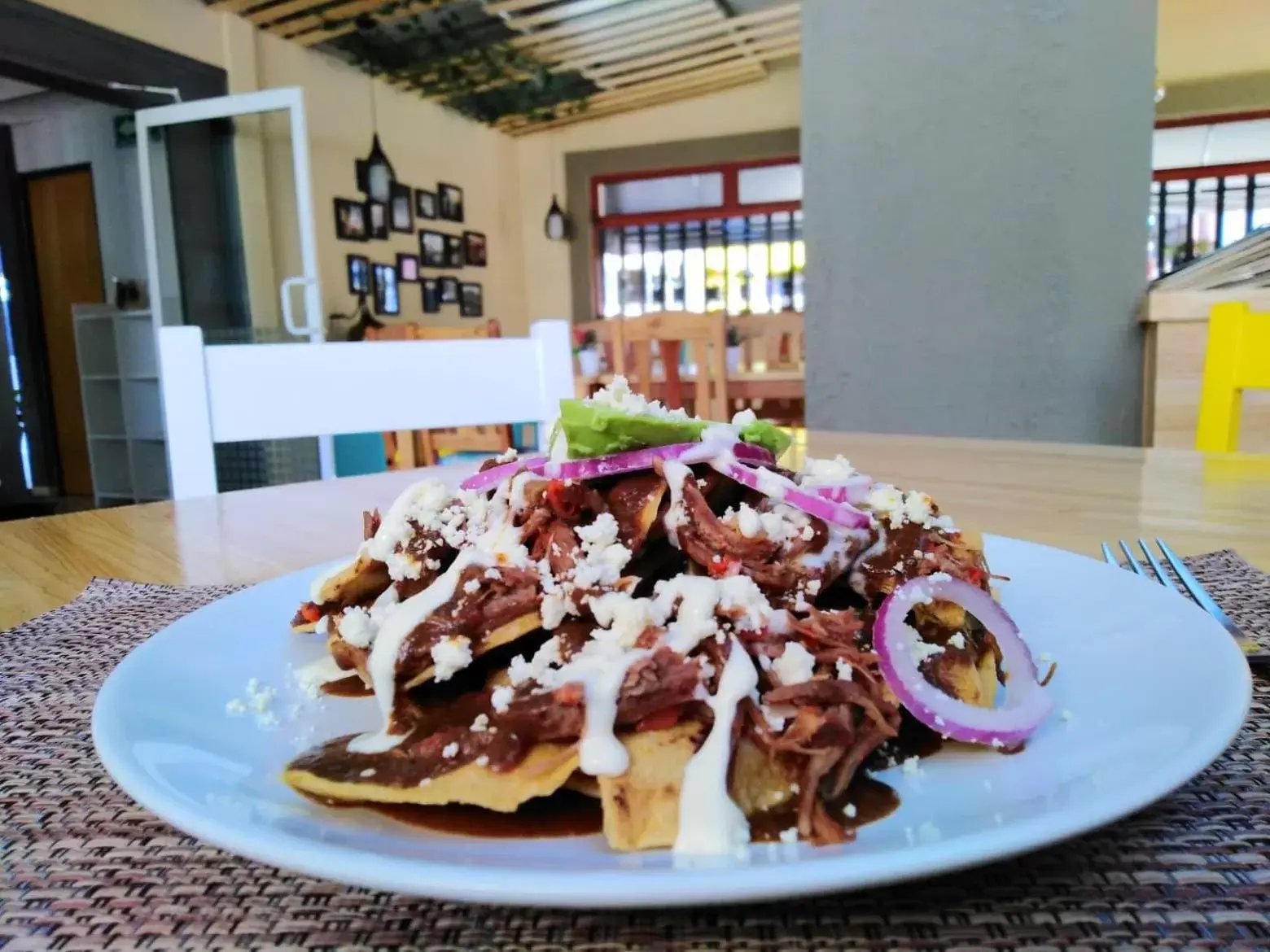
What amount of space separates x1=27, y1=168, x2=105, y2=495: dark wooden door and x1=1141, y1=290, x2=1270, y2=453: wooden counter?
708 cm

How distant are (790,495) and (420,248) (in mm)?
7805

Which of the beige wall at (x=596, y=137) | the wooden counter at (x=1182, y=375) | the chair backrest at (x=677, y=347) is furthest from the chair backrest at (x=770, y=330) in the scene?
the beige wall at (x=596, y=137)

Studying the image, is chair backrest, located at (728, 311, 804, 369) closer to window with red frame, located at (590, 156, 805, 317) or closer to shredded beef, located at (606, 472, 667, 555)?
window with red frame, located at (590, 156, 805, 317)

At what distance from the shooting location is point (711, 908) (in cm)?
36

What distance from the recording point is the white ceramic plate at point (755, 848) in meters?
0.30

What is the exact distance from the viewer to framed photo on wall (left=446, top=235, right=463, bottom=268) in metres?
8.28

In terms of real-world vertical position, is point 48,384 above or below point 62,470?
above

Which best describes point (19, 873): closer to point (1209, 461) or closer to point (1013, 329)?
point (1209, 461)

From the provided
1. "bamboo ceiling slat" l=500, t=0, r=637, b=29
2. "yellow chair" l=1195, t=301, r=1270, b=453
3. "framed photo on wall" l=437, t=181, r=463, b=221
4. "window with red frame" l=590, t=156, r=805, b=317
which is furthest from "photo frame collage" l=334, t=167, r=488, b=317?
"yellow chair" l=1195, t=301, r=1270, b=453

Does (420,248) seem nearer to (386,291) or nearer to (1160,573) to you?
(386,291)

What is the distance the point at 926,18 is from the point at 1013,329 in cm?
89

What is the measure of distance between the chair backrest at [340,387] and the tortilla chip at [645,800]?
1.39 m

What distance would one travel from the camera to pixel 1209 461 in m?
1.50

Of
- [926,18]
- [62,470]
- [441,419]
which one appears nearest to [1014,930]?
[441,419]
